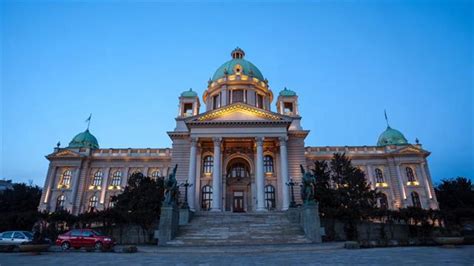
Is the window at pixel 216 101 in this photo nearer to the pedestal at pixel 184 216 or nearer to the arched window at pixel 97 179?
the pedestal at pixel 184 216

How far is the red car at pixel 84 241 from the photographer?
52.1ft

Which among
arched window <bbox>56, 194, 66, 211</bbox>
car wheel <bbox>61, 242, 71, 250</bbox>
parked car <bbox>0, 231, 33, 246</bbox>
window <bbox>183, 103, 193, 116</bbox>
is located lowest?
car wheel <bbox>61, 242, 71, 250</bbox>

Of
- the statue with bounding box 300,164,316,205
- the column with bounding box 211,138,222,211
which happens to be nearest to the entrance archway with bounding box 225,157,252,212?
the column with bounding box 211,138,222,211

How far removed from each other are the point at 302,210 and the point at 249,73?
1028 inches

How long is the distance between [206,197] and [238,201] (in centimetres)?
406

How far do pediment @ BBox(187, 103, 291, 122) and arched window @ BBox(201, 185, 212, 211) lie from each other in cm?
→ 839

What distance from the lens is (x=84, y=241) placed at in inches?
633

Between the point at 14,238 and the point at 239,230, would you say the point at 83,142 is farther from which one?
the point at 239,230

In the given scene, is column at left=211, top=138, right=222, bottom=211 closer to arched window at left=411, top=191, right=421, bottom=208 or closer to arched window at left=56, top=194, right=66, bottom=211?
arched window at left=56, top=194, right=66, bottom=211

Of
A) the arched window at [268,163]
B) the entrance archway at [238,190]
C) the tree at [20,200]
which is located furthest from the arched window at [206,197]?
the tree at [20,200]

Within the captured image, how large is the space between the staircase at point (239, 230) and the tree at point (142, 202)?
3.09 meters

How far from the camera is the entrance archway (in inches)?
1315

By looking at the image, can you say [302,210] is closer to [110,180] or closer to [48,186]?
[110,180]

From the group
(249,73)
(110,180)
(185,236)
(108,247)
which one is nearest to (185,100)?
(249,73)
